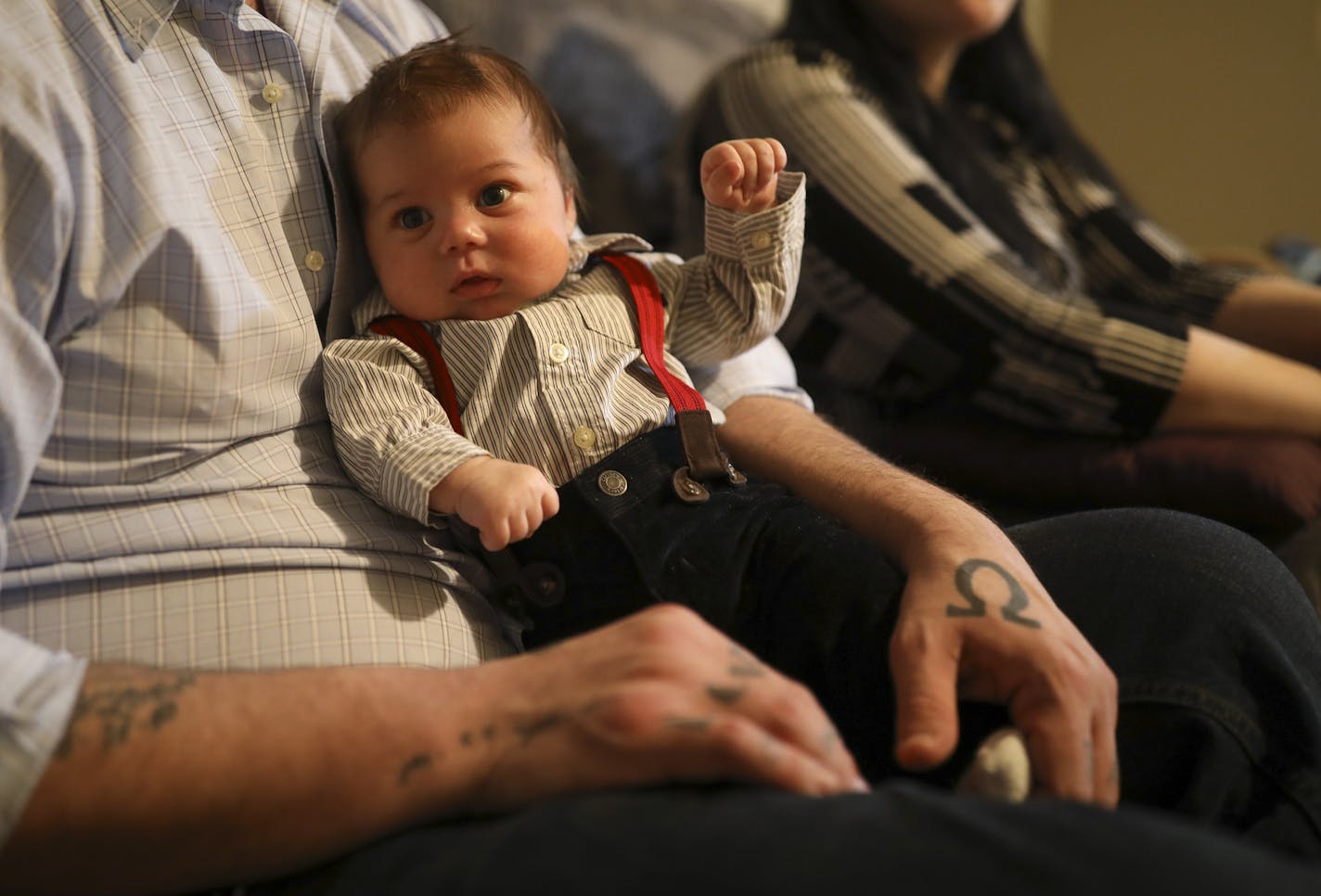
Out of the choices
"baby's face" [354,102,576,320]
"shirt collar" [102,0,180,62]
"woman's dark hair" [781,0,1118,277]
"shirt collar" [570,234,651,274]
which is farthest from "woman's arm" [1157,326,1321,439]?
"shirt collar" [102,0,180,62]

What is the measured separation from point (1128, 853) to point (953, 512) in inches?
15.7

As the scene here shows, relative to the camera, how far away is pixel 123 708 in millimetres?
648

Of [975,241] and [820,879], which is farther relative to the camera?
[975,241]

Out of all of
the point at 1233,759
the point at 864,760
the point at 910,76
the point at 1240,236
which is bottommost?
the point at 1240,236

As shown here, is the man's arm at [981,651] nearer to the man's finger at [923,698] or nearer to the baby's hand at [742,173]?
the man's finger at [923,698]

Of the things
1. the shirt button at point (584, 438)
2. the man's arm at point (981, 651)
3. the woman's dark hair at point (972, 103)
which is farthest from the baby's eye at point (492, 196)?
the woman's dark hair at point (972, 103)

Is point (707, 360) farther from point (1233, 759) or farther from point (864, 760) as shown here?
point (1233, 759)

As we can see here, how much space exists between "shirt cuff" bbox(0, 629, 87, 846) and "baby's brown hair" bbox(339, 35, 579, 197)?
1.68 feet

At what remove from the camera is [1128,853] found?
53 cm

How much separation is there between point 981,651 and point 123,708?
55 cm

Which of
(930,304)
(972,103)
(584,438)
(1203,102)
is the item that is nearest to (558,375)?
(584,438)

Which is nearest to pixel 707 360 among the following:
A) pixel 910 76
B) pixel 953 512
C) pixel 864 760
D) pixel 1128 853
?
pixel 953 512

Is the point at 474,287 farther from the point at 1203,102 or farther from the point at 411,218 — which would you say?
the point at 1203,102

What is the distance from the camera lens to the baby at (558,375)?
2.81ft
